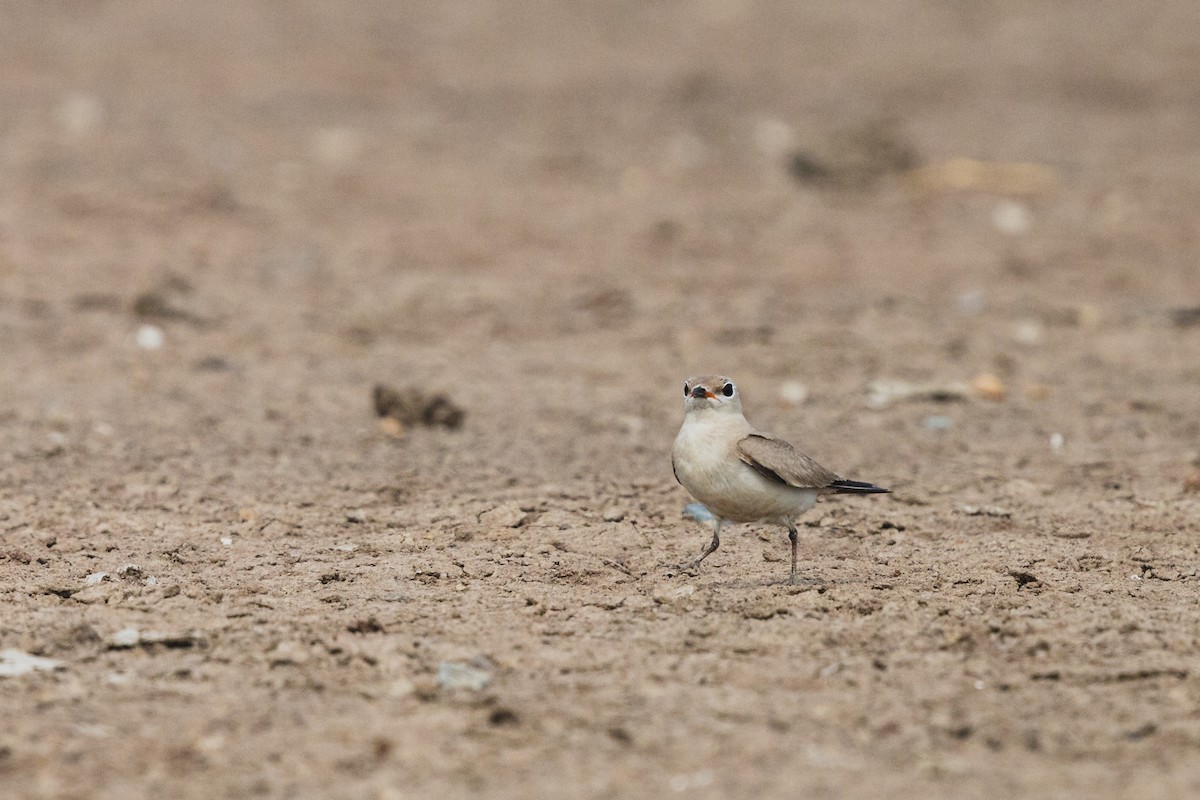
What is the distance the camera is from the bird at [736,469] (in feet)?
17.2

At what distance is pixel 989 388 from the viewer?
26.2 feet

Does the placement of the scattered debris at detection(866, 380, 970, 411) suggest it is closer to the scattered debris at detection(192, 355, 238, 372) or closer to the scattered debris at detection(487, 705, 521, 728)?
the scattered debris at detection(192, 355, 238, 372)

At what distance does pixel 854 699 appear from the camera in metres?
4.40

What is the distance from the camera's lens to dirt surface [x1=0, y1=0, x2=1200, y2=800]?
4.27 m

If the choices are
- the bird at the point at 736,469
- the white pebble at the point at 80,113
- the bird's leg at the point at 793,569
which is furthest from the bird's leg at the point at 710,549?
the white pebble at the point at 80,113

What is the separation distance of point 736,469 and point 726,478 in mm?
45

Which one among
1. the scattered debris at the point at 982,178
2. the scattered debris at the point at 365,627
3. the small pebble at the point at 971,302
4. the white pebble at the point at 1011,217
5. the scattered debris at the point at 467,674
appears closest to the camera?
the scattered debris at the point at 467,674

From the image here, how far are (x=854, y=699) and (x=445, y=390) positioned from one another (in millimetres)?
3952

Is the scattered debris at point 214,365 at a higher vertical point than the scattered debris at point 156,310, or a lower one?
lower

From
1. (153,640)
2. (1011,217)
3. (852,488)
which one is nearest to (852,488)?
(852,488)

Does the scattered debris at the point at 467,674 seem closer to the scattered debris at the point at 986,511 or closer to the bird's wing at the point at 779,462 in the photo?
the bird's wing at the point at 779,462

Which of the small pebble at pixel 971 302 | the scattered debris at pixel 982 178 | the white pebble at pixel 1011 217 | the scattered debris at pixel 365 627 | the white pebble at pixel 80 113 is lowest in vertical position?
the scattered debris at pixel 365 627

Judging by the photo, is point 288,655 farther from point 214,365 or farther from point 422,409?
point 214,365

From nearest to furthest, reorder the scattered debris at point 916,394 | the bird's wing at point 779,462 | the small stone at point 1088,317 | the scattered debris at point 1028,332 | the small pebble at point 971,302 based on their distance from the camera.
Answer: the bird's wing at point 779,462, the scattered debris at point 916,394, the scattered debris at point 1028,332, the small stone at point 1088,317, the small pebble at point 971,302
